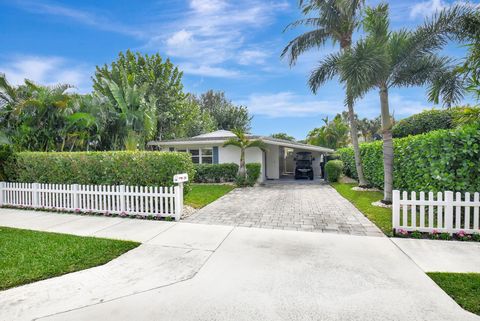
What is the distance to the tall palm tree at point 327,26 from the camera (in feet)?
36.2

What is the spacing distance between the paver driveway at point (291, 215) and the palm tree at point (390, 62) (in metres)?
2.13

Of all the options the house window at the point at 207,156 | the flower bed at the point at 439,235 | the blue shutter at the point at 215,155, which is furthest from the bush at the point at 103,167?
the house window at the point at 207,156

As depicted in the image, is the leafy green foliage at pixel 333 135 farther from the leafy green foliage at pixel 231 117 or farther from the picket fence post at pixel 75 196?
the picket fence post at pixel 75 196

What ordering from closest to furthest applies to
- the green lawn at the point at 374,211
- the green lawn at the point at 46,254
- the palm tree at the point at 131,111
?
the green lawn at the point at 46,254 < the green lawn at the point at 374,211 < the palm tree at the point at 131,111

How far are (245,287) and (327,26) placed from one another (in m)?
12.6

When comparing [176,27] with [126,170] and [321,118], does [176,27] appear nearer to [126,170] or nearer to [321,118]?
[126,170]

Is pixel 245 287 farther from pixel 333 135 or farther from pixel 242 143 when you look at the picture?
pixel 333 135

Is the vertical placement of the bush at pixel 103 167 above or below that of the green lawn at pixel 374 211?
above

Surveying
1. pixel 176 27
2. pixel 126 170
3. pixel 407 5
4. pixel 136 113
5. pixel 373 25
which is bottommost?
pixel 126 170

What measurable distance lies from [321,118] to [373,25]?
27.2m

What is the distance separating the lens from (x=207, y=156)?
16703 millimetres

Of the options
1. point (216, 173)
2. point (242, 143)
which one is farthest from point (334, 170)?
point (216, 173)

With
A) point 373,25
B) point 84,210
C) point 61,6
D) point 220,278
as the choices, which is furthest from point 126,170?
point 373,25

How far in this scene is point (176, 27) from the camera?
1147 centimetres
